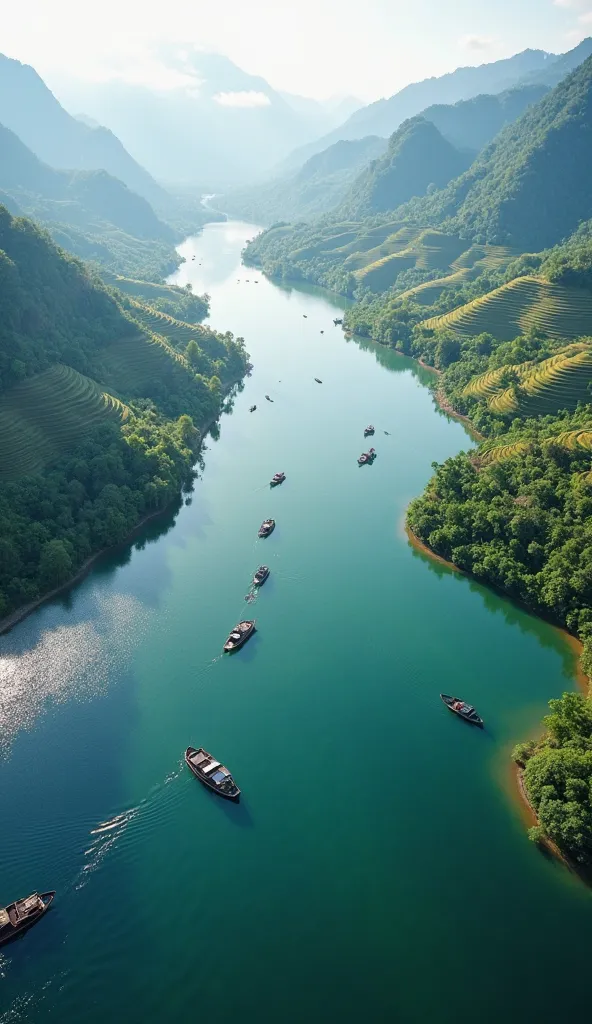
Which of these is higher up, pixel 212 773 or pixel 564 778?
pixel 564 778

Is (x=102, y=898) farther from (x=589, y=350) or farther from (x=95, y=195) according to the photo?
(x=95, y=195)

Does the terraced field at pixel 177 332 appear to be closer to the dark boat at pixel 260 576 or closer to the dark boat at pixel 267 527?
the dark boat at pixel 267 527

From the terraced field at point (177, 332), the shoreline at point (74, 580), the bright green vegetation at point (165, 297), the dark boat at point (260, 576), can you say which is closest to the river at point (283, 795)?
the shoreline at point (74, 580)

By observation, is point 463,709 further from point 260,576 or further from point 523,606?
point 260,576

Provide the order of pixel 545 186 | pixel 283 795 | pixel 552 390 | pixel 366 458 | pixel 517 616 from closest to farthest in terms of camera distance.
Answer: pixel 283 795
pixel 517 616
pixel 366 458
pixel 552 390
pixel 545 186

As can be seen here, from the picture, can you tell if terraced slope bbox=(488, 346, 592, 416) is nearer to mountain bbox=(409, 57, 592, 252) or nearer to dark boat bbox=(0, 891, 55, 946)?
dark boat bbox=(0, 891, 55, 946)

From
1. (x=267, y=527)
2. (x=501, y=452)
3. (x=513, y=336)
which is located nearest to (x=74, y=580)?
(x=267, y=527)
